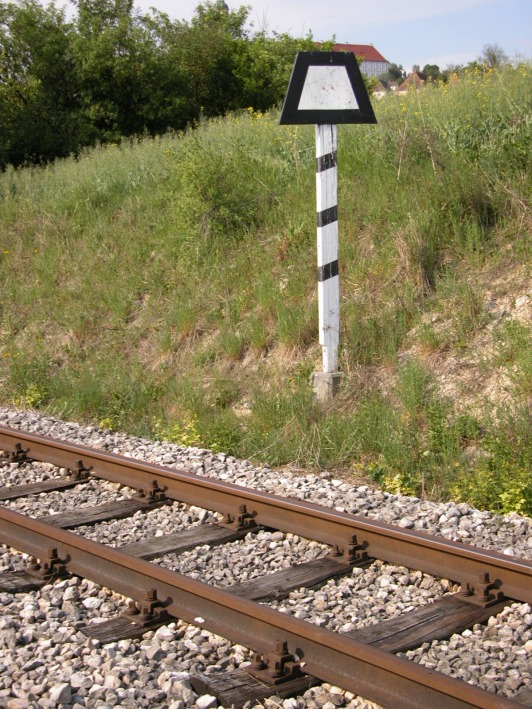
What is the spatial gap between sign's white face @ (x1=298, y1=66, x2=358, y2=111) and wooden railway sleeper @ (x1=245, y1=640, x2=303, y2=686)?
576 centimetres

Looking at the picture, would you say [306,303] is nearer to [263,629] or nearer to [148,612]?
[148,612]

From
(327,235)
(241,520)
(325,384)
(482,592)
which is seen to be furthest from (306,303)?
(482,592)

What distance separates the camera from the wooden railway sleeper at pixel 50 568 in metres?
5.06

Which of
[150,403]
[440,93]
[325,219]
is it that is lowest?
[150,403]

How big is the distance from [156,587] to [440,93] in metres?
10.0

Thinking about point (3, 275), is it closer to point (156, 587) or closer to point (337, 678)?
point (156, 587)

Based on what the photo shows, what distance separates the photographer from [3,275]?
14672mm

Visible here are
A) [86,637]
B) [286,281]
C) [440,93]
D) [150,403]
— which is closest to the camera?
[86,637]

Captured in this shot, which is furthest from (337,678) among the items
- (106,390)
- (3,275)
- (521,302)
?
(3,275)

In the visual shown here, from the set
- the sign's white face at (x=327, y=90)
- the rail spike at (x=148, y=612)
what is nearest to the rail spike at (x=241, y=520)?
the rail spike at (x=148, y=612)

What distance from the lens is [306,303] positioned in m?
9.73

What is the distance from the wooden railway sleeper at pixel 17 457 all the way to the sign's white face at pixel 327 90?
164 inches

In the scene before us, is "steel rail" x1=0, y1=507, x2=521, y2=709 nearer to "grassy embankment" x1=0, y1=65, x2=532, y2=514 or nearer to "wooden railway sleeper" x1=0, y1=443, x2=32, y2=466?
"wooden railway sleeper" x1=0, y1=443, x2=32, y2=466

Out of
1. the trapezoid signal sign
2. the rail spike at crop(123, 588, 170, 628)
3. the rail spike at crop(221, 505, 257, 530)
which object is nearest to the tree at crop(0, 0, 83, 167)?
the trapezoid signal sign
